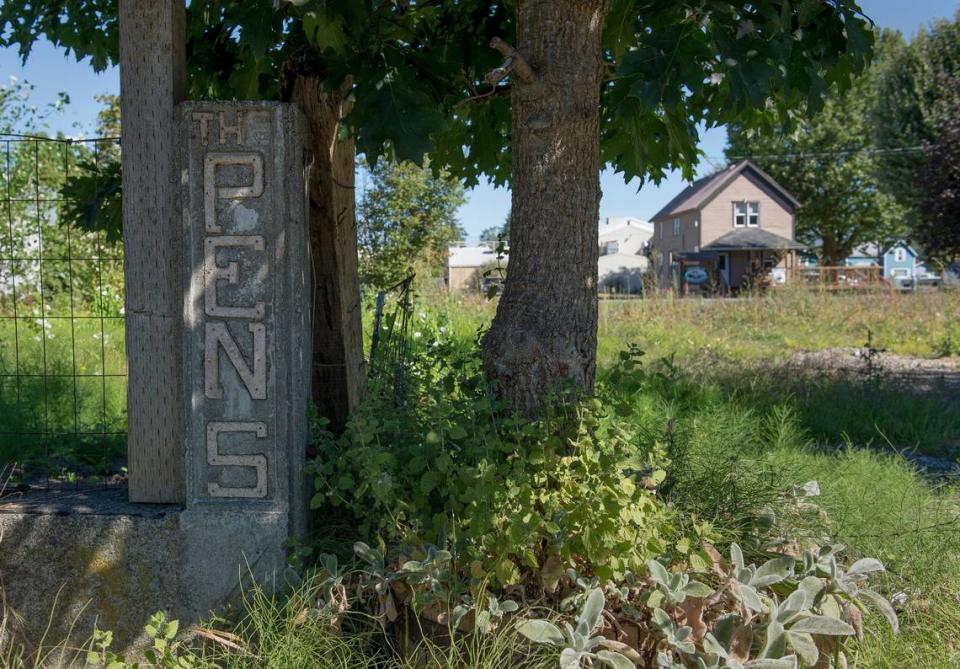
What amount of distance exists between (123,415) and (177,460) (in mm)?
2376

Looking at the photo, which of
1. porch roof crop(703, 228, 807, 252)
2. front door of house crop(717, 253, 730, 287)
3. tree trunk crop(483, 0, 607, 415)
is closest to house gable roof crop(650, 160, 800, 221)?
porch roof crop(703, 228, 807, 252)

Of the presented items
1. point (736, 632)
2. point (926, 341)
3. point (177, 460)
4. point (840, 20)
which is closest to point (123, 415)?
point (177, 460)

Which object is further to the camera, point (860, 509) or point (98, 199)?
point (98, 199)

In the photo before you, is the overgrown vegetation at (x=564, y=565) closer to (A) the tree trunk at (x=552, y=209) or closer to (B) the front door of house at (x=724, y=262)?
(A) the tree trunk at (x=552, y=209)

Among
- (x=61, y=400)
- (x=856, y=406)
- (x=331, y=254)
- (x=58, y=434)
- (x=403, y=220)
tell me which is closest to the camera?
(x=331, y=254)

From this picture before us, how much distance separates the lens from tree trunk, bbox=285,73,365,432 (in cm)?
375

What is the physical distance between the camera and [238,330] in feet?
10.2

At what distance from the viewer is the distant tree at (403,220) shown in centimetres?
1398

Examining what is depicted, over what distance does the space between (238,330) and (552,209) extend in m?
1.27

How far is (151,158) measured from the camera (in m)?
3.22

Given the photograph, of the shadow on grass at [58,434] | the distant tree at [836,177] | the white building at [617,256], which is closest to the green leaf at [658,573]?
the shadow on grass at [58,434]

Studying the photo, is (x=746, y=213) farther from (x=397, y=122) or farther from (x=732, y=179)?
(x=397, y=122)

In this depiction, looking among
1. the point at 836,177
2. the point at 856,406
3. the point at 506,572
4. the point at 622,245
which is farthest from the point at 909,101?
the point at 622,245

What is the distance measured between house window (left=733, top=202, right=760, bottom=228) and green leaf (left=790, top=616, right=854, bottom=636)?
139 ft
